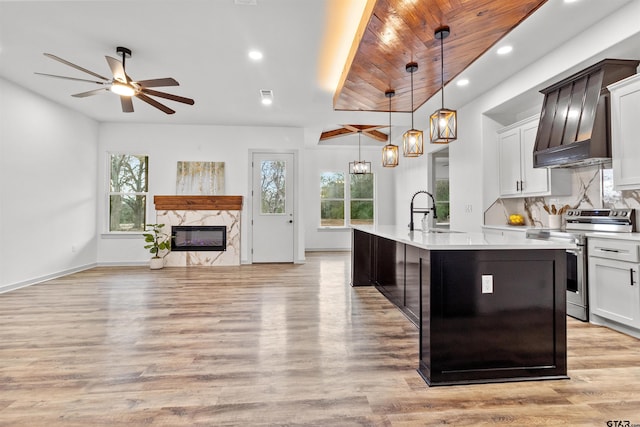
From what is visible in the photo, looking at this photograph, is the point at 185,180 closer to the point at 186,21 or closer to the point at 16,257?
the point at 16,257

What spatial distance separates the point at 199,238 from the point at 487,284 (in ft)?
19.1

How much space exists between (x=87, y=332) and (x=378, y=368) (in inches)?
99.9

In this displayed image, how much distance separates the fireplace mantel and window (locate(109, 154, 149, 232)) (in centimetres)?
49

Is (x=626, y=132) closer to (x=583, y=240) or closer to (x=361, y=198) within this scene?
(x=583, y=240)

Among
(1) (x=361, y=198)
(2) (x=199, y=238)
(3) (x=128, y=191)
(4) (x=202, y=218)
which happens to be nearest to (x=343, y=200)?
(1) (x=361, y=198)

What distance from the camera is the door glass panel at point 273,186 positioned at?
23.1 ft

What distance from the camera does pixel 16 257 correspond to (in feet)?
15.6

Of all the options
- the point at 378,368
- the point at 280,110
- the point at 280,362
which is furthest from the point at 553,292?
the point at 280,110

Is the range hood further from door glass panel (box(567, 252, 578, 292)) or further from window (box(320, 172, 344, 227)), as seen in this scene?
window (box(320, 172, 344, 227))

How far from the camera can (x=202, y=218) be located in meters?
6.72

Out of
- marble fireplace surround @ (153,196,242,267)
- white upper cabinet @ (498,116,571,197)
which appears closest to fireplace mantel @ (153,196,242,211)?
marble fireplace surround @ (153,196,242,267)

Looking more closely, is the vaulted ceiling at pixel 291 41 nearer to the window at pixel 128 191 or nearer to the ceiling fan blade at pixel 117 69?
the ceiling fan blade at pixel 117 69

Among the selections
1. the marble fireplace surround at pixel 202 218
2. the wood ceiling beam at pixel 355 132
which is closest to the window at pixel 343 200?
the wood ceiling beam at pixel 355 132

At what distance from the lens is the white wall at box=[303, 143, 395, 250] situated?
912cm
